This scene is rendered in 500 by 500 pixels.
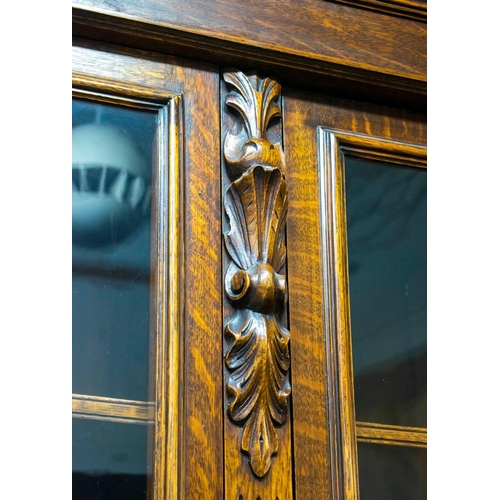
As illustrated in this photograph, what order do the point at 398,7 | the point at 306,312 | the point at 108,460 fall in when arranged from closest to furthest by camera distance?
the point at 108,460 < the point at 306,312 < the point at 398,7

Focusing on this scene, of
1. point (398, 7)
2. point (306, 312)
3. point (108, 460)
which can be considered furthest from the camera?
point (398, 7)

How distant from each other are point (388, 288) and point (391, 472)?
0.69ft

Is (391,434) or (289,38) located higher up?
(289,38)

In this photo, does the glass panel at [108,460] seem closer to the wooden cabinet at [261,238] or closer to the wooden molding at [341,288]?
the wooden cabinet at [261,238]

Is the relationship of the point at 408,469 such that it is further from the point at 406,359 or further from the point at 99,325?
the point at 99,325

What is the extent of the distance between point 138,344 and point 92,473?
13cm

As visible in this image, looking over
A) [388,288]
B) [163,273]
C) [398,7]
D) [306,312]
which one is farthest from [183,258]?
[398,7]

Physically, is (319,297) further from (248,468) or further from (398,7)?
(398,7)

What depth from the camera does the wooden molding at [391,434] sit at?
1.03 metres

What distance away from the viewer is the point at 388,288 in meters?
1.09

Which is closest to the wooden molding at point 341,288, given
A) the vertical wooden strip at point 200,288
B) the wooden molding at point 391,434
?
the wooden molding at point 391,434

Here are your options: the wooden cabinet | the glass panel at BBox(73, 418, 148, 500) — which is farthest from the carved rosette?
the glass panel at BBox(73, 418, 148, 500)
